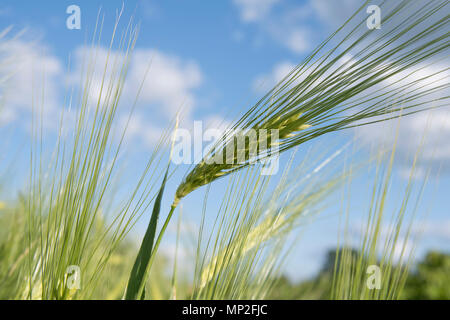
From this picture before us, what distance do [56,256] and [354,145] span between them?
66cm

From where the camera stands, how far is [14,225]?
121 centimetres

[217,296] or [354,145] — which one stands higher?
Answer: [354,145]
